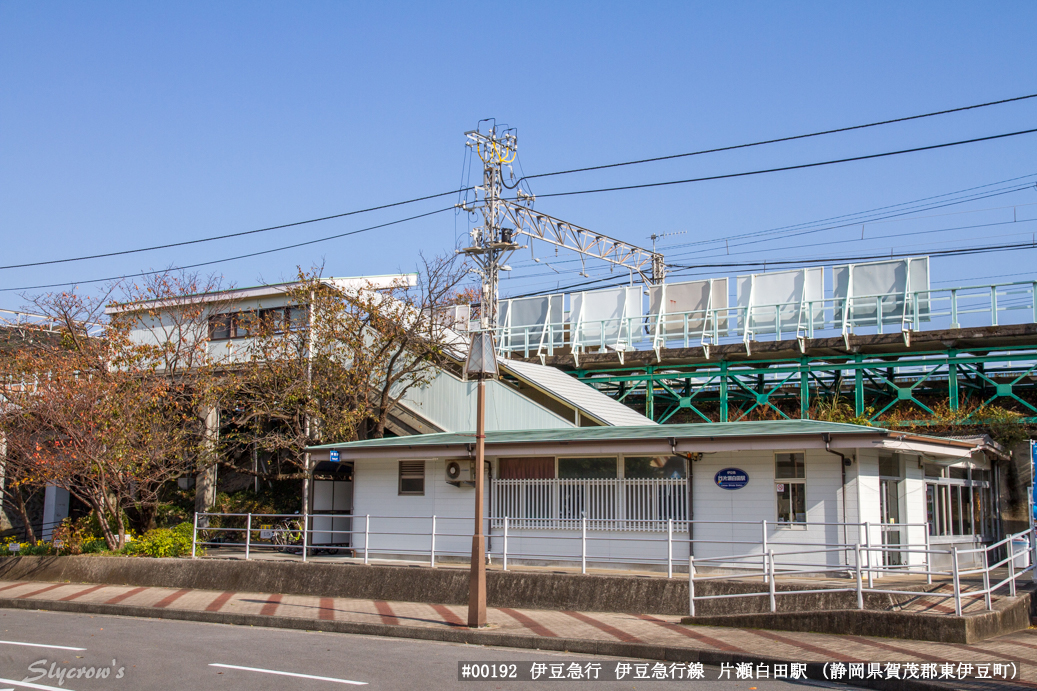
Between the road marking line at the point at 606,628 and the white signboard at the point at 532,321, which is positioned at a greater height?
the white signboard at the point at 532,321

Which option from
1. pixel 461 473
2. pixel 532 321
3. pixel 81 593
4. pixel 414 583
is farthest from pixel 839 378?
pixel 81 593

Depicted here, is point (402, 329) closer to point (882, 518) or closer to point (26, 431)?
point (26, 431)

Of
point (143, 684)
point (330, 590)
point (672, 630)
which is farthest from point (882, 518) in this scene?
point (143, 684)

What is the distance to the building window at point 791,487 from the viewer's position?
16.2 metres

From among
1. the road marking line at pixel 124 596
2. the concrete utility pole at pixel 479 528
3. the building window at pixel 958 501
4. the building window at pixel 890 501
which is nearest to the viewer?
the concrete utility pole at pixel 479 528

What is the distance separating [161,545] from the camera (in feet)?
67.8

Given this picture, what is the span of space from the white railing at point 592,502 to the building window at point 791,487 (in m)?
1.74

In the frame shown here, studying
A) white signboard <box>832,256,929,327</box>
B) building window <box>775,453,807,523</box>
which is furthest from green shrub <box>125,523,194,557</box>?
white signboard <box>832,256,929,327</box>

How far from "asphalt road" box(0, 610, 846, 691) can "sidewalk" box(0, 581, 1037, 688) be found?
0.34 meters

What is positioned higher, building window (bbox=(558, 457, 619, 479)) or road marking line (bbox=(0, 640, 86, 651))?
building window (bbox=(558, 457, 619, 479))

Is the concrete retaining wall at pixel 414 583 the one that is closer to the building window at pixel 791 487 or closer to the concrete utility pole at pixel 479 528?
the building window at pixel 791 487

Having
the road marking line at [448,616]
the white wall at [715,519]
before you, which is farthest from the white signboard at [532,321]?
the road marking line at [448,616]

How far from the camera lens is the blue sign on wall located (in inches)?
656

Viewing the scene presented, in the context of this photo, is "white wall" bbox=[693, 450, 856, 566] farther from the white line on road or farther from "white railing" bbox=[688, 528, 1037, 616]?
the white line on road
